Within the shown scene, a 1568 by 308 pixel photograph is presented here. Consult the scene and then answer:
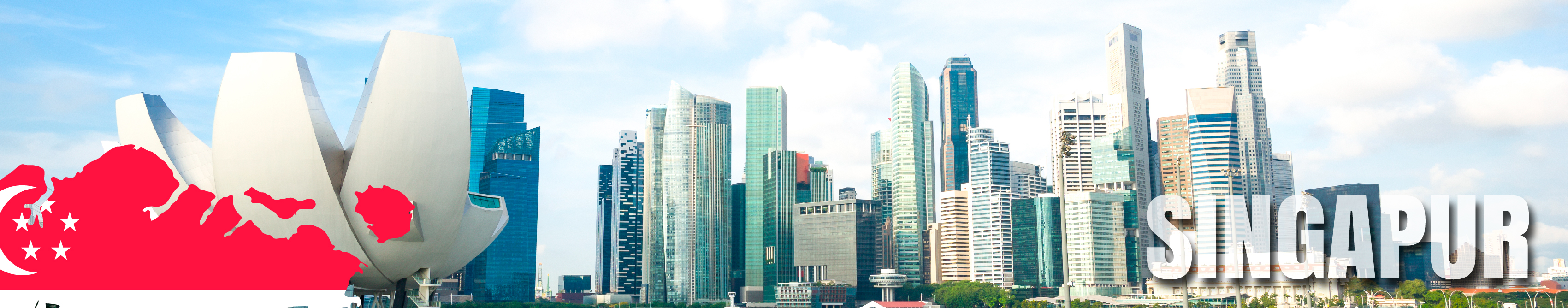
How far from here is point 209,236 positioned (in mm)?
23766

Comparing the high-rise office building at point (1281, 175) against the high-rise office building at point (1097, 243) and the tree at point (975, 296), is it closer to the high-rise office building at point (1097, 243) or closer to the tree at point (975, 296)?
the high-rise office building at point (1097, 243)

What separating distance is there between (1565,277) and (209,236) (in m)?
66.0

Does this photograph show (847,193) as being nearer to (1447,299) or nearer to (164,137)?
(1447,299)

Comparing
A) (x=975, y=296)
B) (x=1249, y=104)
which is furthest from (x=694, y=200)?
(x=1249, y=104)

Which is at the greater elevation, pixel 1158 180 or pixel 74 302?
pixel 1158 180

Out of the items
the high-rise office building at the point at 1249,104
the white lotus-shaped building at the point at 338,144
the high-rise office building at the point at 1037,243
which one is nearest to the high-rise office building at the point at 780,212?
the high-rise office building at the point at 1037,243

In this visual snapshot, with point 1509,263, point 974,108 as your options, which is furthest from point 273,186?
point 974,108

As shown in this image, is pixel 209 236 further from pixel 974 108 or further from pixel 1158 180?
pixel 974 108

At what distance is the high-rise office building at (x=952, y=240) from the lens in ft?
444

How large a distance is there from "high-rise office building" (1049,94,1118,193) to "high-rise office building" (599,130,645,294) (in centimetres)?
6230

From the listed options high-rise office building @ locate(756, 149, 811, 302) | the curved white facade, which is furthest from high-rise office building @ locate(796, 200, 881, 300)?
the curved white facade

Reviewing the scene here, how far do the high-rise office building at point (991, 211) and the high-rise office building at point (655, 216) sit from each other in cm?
4110

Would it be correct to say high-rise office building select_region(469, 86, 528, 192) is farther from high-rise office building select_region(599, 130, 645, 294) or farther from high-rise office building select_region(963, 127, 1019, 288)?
high-rise office building select_region(963, 127, 1019, 288)

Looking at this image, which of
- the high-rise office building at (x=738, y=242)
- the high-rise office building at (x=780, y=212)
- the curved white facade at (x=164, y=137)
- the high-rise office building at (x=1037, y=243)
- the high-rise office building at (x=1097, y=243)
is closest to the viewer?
the curved white facade at (x=164, y=137)
